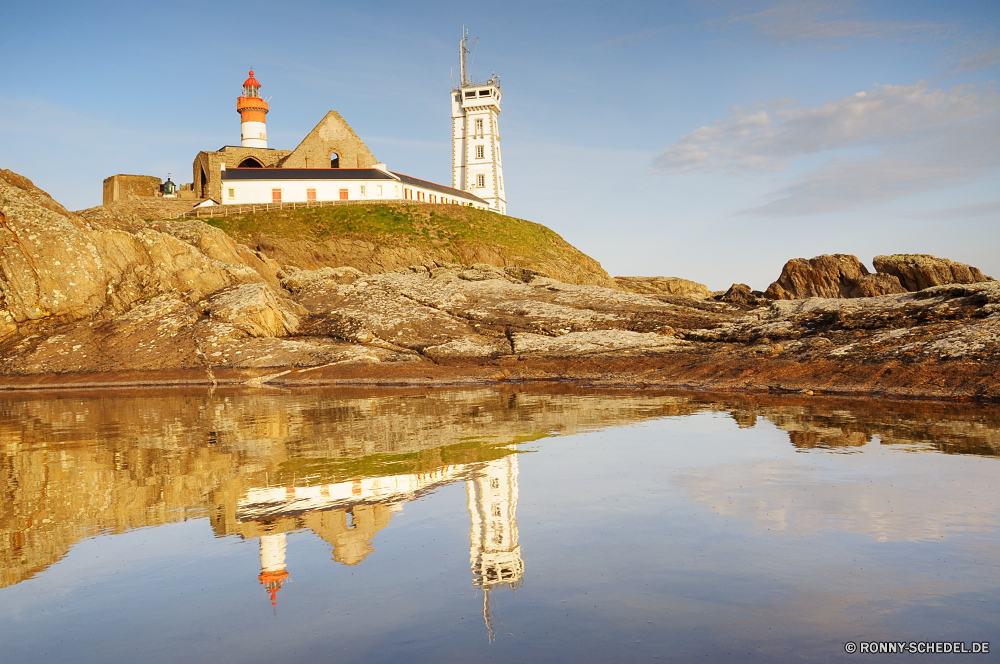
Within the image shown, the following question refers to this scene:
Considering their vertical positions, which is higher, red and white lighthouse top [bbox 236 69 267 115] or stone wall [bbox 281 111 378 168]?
red and white lighthouse top [bbox 236 69 267 115]

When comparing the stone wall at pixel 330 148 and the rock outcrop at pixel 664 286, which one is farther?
the stone wall at pixel 330 148

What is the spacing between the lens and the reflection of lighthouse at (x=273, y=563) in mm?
7098

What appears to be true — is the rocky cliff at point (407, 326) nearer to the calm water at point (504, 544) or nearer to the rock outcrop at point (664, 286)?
the calm water at point (504, 544)

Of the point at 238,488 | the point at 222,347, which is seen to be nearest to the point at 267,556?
the point at 238,488

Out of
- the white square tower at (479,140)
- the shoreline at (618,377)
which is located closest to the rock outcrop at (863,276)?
the shoreline at (618,377)

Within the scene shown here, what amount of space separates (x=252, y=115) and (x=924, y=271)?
7347 centimetres

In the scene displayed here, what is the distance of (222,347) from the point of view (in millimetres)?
31719

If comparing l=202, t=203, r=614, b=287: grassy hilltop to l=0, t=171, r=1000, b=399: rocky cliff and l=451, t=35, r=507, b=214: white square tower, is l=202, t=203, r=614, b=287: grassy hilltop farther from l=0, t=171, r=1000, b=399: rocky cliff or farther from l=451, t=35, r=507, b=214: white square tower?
l=0, t=171, r=1000, b=399: rocky cliff

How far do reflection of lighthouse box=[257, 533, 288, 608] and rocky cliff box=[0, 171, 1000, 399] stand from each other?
740 inches

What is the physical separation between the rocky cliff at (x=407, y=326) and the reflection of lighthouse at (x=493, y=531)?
1505 centimetres

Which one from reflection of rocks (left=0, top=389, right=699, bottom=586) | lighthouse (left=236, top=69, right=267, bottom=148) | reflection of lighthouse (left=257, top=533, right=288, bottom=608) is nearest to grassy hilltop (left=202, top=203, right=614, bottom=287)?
lighthouse (left=236, top=69, right=267, bottom=148)

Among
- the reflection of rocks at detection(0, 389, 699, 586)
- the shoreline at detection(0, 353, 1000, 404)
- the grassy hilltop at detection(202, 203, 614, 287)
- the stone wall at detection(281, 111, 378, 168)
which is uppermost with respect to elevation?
the stone wall at detection(281, 111, 378, 168)

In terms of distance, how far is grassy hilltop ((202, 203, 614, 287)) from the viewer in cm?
6259

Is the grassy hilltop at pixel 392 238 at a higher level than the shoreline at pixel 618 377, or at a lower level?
higher
